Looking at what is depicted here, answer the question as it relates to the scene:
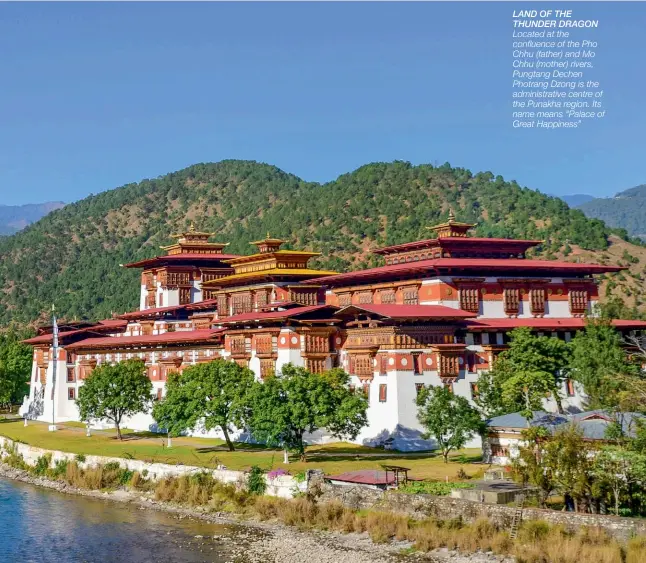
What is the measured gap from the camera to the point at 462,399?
62.6 m

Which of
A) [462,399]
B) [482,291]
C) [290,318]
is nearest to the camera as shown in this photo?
[462,399]

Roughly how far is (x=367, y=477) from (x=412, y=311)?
20577mm

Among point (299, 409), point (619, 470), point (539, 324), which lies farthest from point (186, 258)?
point (619, 470)

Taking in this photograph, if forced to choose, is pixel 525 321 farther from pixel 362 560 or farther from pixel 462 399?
pixel 362 560

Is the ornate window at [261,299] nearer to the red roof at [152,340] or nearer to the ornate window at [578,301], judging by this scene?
the red roof at [152,340]

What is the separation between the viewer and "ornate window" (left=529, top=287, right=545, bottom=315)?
8100cm

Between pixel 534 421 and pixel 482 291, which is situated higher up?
pixel 482 291

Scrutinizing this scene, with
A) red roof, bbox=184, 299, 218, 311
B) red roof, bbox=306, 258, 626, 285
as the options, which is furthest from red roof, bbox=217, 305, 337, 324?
red roof, bbox=184, 299, 218, 311

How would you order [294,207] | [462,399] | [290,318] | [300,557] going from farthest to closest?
1. [294,207]
2. [290,318]
3. [462,399]
4. [300,557]

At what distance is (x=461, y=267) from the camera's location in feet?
253

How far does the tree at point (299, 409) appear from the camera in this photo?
62156 millimetres

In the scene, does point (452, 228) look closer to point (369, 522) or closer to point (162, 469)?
point (162, 469)

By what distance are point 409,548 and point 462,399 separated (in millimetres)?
18505

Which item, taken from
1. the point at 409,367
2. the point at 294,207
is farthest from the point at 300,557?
the point at 294,207
